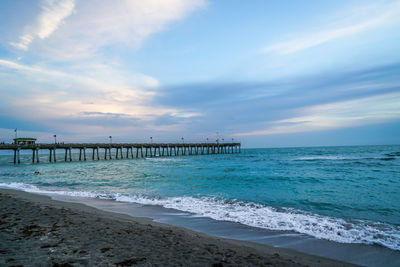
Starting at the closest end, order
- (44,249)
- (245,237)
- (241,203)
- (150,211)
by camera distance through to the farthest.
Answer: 1. (44,249)
2. (245,237)
3. (150,211)
4. (241,203)

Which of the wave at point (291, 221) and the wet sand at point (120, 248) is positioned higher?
the wet sand at point (120, 248)

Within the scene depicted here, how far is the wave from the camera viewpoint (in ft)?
19.1

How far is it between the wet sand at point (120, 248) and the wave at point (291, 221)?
5.98 ft

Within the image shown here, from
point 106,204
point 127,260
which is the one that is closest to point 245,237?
point 127,260

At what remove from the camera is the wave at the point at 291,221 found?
19.1ft

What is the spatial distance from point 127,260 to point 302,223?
5622mm

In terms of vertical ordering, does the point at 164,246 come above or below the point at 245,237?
above

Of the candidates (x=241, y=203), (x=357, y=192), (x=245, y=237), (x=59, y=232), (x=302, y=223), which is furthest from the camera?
(x=357, y=192)

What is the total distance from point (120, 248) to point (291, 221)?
5.43 metres

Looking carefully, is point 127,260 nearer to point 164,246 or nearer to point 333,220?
point 164,246

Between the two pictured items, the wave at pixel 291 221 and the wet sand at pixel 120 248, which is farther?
the wave at pixel 291 221

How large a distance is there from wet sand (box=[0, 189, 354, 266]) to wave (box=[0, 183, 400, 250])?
1.82 m

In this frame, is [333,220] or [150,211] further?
[150,211]

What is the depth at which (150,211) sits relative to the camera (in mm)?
8812
